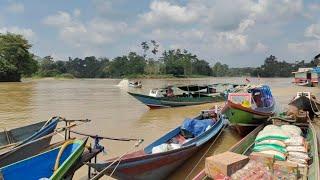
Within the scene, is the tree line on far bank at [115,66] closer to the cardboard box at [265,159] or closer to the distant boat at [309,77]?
the distant boat at [309,77]

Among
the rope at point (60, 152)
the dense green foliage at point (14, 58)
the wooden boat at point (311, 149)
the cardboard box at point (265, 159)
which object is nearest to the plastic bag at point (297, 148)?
the wooden boat at point (311, 149)

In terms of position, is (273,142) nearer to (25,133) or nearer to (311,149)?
(311,149)

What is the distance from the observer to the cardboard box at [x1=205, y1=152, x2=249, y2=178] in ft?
20.3

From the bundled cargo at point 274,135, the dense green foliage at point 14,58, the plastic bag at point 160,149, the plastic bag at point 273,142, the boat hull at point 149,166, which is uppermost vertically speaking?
the dense green foliage at point 14,58

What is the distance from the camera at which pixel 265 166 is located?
6.73m

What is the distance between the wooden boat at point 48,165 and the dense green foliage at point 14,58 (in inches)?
2463

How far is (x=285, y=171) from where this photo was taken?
6477mm

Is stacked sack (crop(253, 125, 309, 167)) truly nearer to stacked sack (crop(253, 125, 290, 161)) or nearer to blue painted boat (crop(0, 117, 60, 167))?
stacked sack (crop(253, 125, 290, 161))

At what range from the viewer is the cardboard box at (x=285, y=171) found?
6.35 m

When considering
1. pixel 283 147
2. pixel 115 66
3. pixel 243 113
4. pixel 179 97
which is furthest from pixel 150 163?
pixel 115 66

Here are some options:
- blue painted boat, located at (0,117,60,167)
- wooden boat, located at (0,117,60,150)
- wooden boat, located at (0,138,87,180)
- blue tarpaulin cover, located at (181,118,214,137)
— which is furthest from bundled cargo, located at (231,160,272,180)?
wooden boat, located at (0,117,60,150)

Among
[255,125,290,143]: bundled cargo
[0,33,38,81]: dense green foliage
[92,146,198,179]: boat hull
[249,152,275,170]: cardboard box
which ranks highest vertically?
[0,33,38,81]: dense green foliage

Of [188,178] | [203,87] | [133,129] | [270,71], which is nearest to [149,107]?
[203,87]

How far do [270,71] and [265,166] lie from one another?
131795mm
